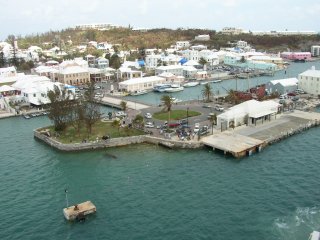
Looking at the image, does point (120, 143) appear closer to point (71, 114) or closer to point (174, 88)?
point (71, 114)

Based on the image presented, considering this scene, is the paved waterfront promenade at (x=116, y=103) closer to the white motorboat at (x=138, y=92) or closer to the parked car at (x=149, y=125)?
the white motorboat at (x=138, y=92)

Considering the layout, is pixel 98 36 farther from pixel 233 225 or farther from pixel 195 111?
pixel 233 225

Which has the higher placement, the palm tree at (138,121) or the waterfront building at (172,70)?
the waterfront building at (172,70)

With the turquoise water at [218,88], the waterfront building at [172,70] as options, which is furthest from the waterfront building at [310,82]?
the waterfront building at [172,70]

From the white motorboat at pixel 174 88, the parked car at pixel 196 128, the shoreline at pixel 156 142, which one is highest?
the white motorboat at pixel 174 88

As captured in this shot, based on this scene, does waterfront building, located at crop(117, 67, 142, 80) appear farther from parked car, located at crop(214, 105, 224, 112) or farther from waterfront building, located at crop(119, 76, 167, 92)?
parked car, located at crop(214, 105, 224, 112)

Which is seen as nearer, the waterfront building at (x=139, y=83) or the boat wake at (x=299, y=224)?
the boat wake at (x=299, y=224)

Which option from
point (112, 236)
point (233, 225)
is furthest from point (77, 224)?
point (233, 225)
